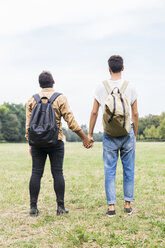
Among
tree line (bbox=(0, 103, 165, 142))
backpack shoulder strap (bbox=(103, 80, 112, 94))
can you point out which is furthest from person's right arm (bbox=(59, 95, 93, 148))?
tree line (bbox=(0, 103, 165, 142))

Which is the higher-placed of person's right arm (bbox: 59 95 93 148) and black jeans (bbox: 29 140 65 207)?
person's right arm (bbox: 59 95 93 148)

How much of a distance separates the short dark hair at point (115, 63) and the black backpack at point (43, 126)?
3.79 feet

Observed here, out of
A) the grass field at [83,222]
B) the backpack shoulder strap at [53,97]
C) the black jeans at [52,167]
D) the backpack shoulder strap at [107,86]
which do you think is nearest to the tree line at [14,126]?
the grass field at [83,222]

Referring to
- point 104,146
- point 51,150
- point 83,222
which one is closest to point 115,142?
point 104,146

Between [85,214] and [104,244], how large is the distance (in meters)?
1.45

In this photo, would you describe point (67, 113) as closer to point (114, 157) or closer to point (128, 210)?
point (114, 157)

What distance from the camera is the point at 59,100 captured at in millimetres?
4922

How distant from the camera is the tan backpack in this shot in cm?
463

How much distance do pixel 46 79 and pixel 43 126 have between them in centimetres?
83

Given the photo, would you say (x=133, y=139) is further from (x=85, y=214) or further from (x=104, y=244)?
(x=104, y=244)

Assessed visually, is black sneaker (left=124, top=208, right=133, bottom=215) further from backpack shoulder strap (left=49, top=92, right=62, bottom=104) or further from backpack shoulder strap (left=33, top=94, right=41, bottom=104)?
backpack shoulder strap (left=33, top=94, right=41, bottom=104)

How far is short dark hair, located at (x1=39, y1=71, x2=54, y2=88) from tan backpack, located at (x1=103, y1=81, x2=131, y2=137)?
102 cm

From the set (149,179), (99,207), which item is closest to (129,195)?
(99,207)

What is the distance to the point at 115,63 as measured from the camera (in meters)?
4.89
